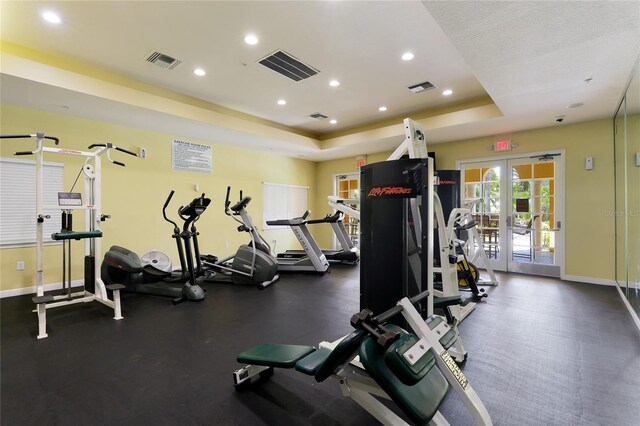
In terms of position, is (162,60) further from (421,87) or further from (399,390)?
(399,390)

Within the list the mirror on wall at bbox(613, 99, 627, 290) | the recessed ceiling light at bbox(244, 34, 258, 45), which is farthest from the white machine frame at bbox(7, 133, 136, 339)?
the mirror on wall at bbox(613, 99, 627, 290)

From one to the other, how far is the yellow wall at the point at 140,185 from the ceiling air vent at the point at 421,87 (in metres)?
4.24

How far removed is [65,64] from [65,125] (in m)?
1.35

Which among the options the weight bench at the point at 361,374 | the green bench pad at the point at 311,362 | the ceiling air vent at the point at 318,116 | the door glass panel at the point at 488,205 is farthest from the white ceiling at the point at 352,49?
the green bench pad at the point at 311,362

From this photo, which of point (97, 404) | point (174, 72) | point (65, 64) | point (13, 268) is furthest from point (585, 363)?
point (13, 268)

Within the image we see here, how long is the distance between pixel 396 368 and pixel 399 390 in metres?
0.16

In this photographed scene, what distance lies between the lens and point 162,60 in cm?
389

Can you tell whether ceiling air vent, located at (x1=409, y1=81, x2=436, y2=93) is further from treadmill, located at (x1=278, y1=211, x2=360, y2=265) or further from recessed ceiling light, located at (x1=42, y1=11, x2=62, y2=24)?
recessed ceiling light, located at (x1=42, y1=11, x2=62, y2=24)

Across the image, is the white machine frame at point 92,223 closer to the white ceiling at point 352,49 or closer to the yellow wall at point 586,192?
the white ceiling at point 352,49

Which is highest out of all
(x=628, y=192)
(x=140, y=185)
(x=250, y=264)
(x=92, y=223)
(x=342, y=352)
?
(x=140, y=185)

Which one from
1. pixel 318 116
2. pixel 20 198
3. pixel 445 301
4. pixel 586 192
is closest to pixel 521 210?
pixel 586 192

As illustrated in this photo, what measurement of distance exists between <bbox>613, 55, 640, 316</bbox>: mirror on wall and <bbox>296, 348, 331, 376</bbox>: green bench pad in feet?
12.1

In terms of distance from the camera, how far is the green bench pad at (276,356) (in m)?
1.93

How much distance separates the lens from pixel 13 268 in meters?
4.38
